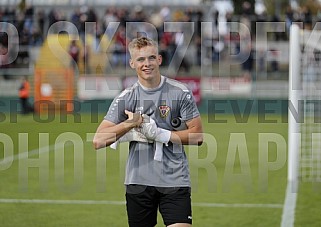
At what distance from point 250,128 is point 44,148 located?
781cm

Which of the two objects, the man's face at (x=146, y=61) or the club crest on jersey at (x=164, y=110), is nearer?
the man's face at (x=146, y=61)

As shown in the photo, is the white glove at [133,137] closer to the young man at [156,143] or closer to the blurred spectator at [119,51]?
the young man at [156,143]

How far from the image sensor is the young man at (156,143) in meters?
5.91

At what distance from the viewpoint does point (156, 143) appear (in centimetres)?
596

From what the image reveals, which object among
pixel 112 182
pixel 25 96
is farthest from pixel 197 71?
pixel 112 182

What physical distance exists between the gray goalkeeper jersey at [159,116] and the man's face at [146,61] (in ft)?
0.55

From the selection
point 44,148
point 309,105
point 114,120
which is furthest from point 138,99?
point 44,148

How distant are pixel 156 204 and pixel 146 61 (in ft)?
3.87

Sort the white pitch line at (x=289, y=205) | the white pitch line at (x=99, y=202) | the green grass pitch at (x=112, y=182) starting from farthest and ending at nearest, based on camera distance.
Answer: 1. the white pitch line at (x=99, y=202)
2. the green grass pitch at (x=112, y=182)
3. the white pitch line at (x=289, y=205)

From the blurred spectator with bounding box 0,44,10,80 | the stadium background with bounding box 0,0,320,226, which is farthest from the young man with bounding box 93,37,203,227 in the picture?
the blurred spectator with bounding box 0,44,10,80

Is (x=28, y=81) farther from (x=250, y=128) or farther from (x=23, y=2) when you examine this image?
(x=250, y=128)

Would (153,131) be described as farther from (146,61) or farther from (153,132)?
(146,61)

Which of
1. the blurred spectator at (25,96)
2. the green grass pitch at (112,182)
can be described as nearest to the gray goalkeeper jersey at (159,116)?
the green grass pitch at (112,182)

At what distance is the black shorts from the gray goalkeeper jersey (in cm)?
5
